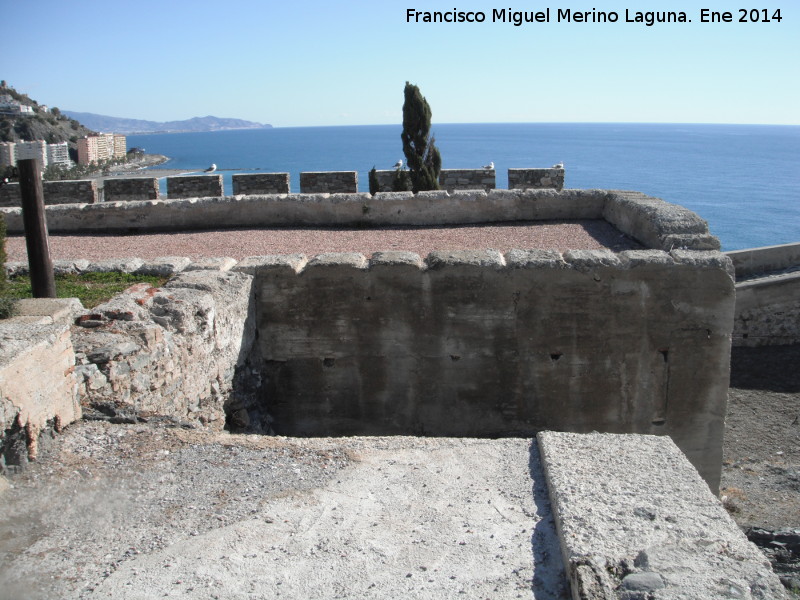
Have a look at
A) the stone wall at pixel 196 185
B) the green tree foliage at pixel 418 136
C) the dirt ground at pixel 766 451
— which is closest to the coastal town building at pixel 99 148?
the green tree foliage at pixel 418 136

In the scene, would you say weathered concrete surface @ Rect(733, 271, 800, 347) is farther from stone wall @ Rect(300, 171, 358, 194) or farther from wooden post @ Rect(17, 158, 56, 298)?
wooden post @ Rect(17, 158, 56, 298)

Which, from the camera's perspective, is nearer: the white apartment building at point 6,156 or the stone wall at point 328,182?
the white apartment building at point 6,156

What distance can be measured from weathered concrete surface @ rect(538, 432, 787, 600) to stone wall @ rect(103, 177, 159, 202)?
10.7 meters

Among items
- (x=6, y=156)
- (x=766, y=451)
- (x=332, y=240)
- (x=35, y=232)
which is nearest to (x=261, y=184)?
(x=332, y=240)

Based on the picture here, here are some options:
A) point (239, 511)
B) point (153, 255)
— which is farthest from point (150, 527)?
point (153, 255)

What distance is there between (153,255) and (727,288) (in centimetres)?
663

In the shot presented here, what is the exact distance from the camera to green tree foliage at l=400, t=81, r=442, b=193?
813 inches

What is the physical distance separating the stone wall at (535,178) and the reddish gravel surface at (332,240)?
148 inches

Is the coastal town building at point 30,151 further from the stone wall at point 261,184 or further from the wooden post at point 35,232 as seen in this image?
the stone wall at point 261,184

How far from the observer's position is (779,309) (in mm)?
15148

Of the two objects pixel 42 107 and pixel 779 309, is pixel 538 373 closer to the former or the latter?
pixel 779 309

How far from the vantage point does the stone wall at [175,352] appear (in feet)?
16.3

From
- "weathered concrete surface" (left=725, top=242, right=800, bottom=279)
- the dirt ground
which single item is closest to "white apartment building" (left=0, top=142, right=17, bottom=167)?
the dirt ground

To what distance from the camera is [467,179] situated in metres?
14.8
